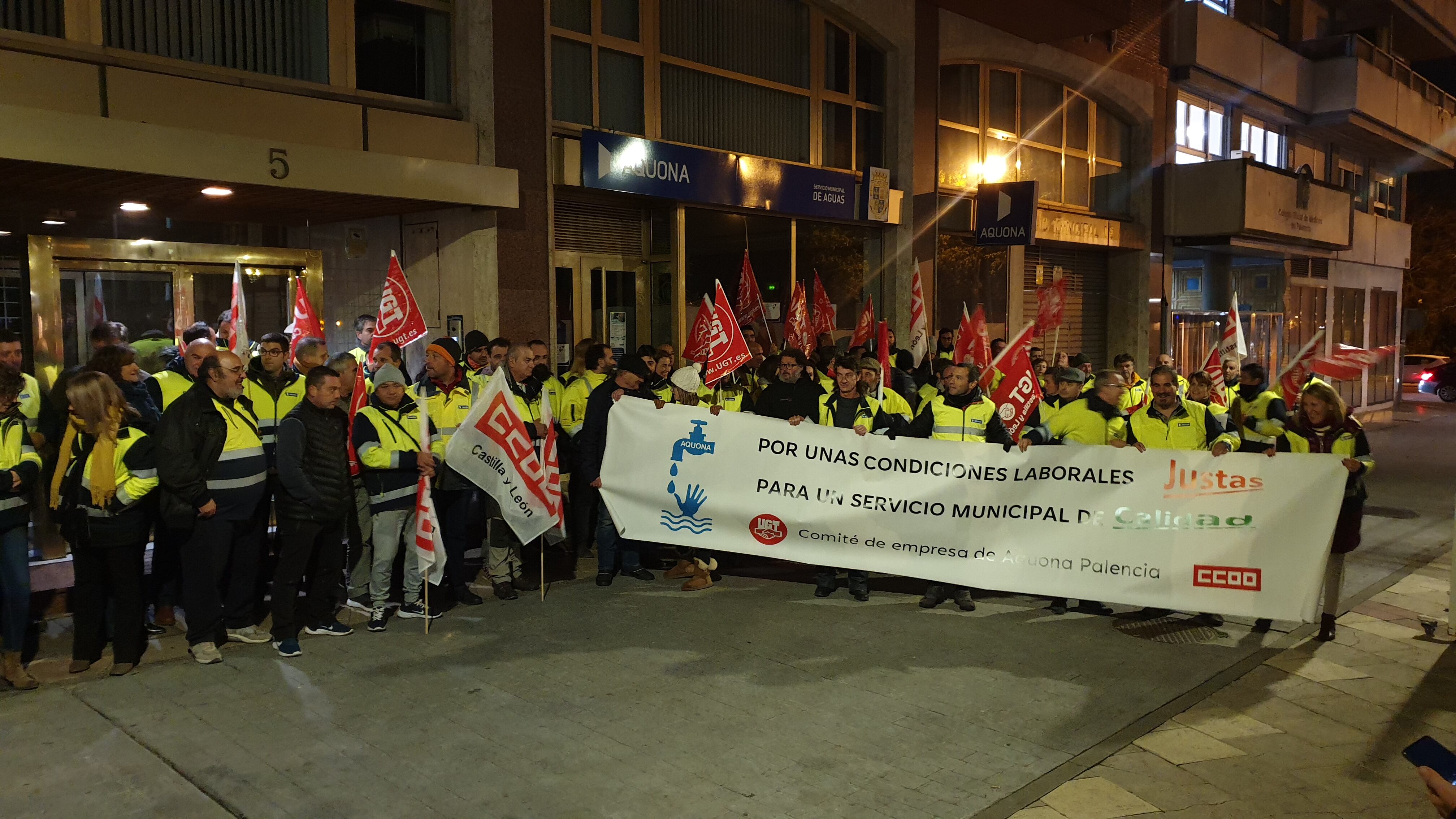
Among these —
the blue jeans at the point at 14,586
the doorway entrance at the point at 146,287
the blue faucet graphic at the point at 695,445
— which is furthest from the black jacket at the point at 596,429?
the blue jeans at the point at 14,586

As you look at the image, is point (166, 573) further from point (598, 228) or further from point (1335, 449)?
point (1335, 449)

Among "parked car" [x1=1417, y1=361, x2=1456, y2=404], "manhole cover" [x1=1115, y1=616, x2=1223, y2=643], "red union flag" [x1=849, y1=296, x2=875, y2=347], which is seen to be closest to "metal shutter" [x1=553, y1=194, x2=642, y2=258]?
"red union flag" [x1=849, y1=296, x2=875, y2=347]

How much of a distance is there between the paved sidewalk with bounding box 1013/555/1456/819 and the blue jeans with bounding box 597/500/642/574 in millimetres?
4459

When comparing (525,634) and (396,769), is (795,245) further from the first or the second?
(396,769)

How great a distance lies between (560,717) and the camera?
5.76 m

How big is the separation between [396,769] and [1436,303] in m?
55.9

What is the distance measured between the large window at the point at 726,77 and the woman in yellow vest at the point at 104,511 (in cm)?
791

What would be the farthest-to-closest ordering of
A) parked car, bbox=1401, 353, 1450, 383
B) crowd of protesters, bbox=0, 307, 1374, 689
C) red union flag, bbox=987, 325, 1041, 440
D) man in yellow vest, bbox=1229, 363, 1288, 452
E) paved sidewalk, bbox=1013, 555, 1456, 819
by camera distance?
parked car, bbox=1401, 353, 1450, 383 < man in yellow vest, bbox=1229, 363, 1288, 452 < red union flag, bbox=987, 325, 1041, 440 < crowd of protesters, bbox=0, 307, 1374, 689 < paved sidewalk, bbox=1013, 555, 1456, 819

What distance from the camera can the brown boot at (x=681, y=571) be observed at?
8859mm

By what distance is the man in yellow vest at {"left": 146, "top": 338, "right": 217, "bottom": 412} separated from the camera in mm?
7629

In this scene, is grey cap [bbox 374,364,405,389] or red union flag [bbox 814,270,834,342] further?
red union flag [bbox 814,270,834,342]

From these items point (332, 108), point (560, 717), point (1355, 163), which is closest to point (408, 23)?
point (332, 108)

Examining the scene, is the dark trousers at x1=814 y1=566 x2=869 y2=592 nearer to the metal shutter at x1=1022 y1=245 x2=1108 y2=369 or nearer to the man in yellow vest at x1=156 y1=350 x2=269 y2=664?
the man in yellow vest at x1=156 y1=350 x2=269 y2=664

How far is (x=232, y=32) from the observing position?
1086cm
